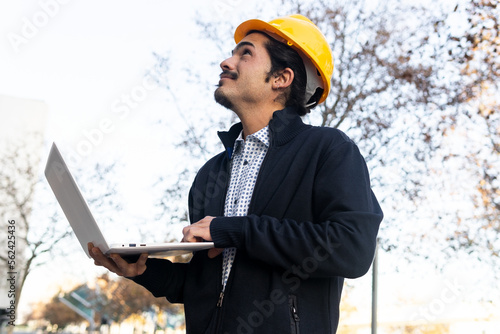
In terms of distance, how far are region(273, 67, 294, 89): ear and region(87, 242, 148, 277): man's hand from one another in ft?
3.91

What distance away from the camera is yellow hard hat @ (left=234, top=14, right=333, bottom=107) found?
304 cm

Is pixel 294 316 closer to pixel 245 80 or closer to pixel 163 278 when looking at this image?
pixel 163 278

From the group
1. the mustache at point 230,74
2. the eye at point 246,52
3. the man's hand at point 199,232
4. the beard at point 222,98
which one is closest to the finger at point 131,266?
the man's hand at point 199,232

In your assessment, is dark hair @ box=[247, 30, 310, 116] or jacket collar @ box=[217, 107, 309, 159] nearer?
jacket collar @ box=[217, 107, 309, 159]

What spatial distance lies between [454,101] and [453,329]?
85.5ft

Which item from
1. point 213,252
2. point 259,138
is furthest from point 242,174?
point 213,252

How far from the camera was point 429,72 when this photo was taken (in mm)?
12328

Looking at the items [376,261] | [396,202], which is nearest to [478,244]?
[396,202]

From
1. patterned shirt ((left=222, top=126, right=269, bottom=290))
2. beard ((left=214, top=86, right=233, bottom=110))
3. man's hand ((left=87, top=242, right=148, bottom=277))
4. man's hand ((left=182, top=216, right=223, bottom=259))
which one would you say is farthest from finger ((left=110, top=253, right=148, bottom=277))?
beard ((left=214, top=86, right=233, bottom=110))

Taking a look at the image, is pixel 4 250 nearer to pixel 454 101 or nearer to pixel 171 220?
pixel 171 220

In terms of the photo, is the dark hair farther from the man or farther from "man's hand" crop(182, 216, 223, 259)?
"man's hand" crop(182, 216, 223, 259)

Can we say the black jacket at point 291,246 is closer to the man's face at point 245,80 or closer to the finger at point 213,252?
the finger at point 213,252

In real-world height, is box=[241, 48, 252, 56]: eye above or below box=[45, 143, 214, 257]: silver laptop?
above

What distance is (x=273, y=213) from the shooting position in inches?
96.3
